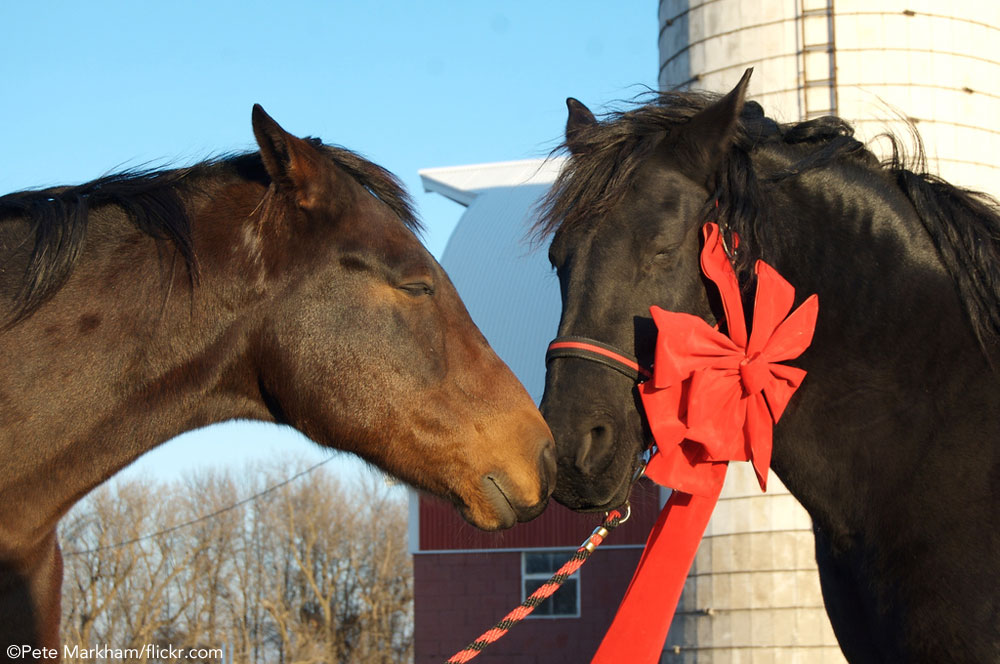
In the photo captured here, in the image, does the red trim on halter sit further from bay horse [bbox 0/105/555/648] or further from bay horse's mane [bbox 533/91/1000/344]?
bay horse's mane [bbox 533/91/1000/344]

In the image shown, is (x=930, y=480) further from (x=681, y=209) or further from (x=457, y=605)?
(x=457, y=605)

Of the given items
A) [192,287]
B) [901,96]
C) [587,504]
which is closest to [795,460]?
[587,504]

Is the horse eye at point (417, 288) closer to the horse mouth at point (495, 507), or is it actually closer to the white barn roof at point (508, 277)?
the horse mouth at point (495, 507)

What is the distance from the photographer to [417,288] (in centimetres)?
351

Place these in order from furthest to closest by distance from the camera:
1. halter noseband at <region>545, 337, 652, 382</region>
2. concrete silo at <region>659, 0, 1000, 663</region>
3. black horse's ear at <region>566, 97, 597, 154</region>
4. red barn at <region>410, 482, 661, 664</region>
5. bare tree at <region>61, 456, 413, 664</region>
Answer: bare tree at <region>61, 456, 413, 664</region> → red barn at <region>410, 482, 661, 664</region> → concrete silo at <region>659, 0, 1000, 663</region> → black horse's ear at <region>566, 97, 597, 154</region> → halter noseband at <region>545, 337, 652, 382</region>

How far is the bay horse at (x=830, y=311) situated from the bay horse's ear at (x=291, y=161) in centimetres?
92

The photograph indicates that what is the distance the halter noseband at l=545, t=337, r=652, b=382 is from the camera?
3.53 meters

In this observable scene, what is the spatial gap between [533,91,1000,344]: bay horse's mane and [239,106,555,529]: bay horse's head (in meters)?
0.72

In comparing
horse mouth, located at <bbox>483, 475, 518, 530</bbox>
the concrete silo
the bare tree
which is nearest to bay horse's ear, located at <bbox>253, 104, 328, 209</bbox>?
horse mouth, located at <bbox>483, 475, 518, 530</bbox>

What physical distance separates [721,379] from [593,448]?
0.52m

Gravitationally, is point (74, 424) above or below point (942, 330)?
below

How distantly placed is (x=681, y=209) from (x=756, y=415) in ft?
2.52

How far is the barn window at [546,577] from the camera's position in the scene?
20453mm

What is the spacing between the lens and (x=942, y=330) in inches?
140
